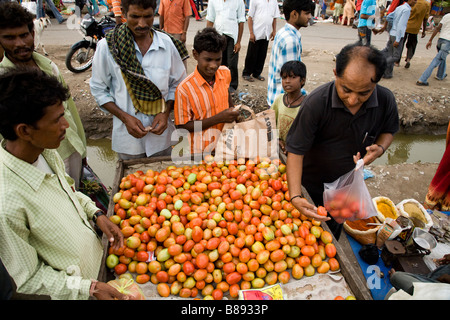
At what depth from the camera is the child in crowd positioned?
308 centimetres

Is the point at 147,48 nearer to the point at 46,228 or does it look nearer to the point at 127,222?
the point at 127,222

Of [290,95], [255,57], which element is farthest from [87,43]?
[290,95]

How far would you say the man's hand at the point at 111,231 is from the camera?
189 cm

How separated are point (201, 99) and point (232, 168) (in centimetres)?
71

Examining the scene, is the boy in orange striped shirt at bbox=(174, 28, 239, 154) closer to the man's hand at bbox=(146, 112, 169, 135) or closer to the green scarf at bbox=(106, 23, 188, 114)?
the man's hand at bbox=(146, 112, 169, 135)

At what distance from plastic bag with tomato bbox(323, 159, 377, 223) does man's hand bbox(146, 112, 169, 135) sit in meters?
1.54

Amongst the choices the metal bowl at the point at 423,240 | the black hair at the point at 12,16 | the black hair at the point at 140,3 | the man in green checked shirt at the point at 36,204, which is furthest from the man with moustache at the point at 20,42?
the metal bowl at the point at 423,240

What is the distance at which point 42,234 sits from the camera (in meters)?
1.44

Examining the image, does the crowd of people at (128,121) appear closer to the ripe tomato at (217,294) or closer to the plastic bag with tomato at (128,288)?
the plastic bag with tomato at (128,288)

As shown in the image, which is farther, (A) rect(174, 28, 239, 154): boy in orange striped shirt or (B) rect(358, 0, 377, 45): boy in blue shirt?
(B) rect(358, 0, 377, 45): boy in blue shirt

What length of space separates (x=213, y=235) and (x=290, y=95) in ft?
6.35

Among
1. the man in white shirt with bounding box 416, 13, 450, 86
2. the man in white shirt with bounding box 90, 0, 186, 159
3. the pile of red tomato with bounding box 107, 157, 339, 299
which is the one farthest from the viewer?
the man in white shirt with bounding box 416, 13, 450, 86

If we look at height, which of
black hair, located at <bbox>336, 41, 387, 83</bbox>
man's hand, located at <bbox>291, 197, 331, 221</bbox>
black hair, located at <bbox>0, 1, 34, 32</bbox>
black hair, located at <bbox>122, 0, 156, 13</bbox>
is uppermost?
black hair, located at <bbox>122, 0, 156, 13</bbox>

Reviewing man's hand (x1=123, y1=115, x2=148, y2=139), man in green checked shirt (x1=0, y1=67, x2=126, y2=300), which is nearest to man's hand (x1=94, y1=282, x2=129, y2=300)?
man in green checked shirt (x1=0, y1=67, x2=126, y2=300)
